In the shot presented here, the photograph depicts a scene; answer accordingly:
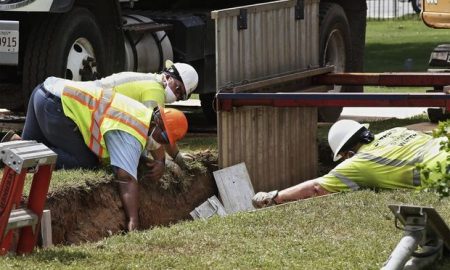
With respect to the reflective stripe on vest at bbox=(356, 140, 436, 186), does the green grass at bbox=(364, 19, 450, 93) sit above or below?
below

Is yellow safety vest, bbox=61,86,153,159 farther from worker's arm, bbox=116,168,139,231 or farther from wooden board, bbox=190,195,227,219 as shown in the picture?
wooden board, bbox=190,195,227,219

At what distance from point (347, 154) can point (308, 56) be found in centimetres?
276

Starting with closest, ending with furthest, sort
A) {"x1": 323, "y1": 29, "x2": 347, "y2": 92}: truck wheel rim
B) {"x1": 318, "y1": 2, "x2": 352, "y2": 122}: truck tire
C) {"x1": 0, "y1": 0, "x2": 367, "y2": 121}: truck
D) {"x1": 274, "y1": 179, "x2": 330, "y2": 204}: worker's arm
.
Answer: {"x1": 274, "y1": 179, "x2": 330, "y2": 204}: worker's arm
{"x1": 0, "y1": 0, "x2": 367, "y2": 121}: truck
{"x1": 318, "y1": 2, "x2": 352, "y2": 122}: truck tire
{"x1": 323, "y1": 29, "x2": 347, "y2": 92}: truck wheel rim

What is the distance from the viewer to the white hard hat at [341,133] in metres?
11.1

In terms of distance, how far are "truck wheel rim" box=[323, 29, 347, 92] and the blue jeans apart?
225 inches

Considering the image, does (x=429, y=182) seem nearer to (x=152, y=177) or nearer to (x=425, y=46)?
(x=152, y=177)

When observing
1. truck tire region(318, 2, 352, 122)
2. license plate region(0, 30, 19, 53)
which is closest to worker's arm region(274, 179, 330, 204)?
license plate region(0, 30, 19, 53)

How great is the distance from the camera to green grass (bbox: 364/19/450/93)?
23.3 metres

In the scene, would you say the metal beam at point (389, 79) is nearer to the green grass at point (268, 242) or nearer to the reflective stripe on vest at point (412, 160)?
the reflective stripe on vest at point (412, 160)

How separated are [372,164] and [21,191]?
341 cm

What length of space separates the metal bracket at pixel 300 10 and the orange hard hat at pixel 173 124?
114 inches

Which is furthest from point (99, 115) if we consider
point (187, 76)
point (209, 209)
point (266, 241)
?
point (266, 241)

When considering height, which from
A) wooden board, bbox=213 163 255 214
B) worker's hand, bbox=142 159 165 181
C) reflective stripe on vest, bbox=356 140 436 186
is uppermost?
reflective stripe on vest, bbox=356 140 436 186

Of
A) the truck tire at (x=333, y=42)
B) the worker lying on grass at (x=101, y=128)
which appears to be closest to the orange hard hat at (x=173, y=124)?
the worker lying on grass at (x=101, y=128)
